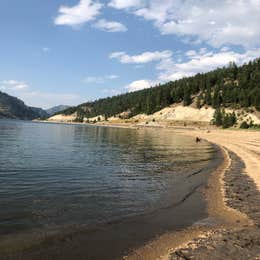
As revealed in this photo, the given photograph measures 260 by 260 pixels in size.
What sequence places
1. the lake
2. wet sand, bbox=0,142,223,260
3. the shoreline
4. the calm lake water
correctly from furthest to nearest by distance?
1. the calm lake water
2. the lake
3. the shoreline
4. wet sand, bbox=0,142,223,260

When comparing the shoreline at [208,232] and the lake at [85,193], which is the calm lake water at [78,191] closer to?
the lake at [85,193]

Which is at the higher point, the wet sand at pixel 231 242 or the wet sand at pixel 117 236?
the wet sand at pixel 231 242

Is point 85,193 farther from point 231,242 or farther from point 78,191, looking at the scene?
point 231,242

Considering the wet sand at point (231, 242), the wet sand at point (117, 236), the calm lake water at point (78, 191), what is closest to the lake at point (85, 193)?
the calm lake water at point (78, 191)

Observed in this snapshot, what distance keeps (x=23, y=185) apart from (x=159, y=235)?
36.9 feet

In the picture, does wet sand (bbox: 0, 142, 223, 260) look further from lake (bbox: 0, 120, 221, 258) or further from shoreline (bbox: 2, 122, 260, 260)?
shoreline (bbox: 2, 122, 260, 260)

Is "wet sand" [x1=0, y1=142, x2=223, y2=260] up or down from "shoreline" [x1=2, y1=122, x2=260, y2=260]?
down

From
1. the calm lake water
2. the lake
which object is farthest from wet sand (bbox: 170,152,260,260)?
the calm lake water

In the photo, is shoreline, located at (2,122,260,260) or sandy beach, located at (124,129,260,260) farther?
shoreline, located at (2,122,260,260)

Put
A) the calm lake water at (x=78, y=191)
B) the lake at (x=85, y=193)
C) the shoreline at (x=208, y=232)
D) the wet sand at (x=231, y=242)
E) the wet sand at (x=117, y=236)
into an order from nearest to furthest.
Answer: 1. the wet sand at (x=231, y=242)
2. the wet sand at (x=117, y=236)
3. the shoreline at (x=208, y=232)
4. the lake at (x=85, y=193)
5. the calm lake water at (x=78, y=191)

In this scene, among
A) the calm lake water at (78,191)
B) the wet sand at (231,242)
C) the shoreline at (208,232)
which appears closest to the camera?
the wet sand at (231,242)

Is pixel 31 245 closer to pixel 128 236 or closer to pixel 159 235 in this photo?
pixel 128 236

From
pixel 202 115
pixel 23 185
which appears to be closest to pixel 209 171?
pixel 23 185

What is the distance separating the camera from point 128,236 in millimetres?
12414
